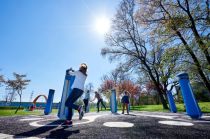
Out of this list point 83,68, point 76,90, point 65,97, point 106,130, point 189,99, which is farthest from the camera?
point 65,97

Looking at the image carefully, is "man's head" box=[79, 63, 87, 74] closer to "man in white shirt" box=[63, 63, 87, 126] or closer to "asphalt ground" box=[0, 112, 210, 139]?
"man in white shirt" box=[63, 63, 87, 126]

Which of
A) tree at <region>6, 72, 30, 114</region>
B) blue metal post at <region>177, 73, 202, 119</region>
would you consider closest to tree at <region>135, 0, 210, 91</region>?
blue metal post at <region>177, 73, 202, 119</region>

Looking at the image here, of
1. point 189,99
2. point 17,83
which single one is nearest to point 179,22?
point 189,99

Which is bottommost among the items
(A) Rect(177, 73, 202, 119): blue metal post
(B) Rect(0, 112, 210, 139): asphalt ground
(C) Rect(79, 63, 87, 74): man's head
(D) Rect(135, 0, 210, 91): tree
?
(B) Rect(0, 112, 210, 139): asphalt ground

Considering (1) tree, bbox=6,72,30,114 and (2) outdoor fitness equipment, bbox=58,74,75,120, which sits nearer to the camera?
(2) outdoor fitness equipment, bbox=58,74,75,120

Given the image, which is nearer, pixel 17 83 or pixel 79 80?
pixel 79 80

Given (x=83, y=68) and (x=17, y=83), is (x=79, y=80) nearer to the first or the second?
(x=83, y=68)

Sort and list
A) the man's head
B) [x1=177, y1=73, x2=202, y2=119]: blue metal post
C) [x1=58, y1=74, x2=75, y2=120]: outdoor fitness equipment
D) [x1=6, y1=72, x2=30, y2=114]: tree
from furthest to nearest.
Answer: [x1=6, y1=72, x2=30, y2=114]: tree < [x1=58, y1=74, x2=75, y2=120]: outdoor fitness equipment < [x1=177, y1=73, x2=202, y2=119]: blue metal post < the man's head

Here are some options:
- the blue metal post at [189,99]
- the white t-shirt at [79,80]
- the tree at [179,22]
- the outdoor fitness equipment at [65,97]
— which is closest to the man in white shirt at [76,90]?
the white t-shirt at [79,80]

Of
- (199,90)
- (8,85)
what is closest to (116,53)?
(199,90)

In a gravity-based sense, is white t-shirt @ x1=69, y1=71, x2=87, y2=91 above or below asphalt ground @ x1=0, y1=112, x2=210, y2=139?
above

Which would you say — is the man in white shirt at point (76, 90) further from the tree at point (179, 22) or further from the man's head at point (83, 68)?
the tree at point (179, 22)

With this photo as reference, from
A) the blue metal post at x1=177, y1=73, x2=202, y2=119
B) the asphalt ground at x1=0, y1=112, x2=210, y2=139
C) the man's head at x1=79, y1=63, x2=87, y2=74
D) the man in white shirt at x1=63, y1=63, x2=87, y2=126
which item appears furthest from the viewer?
the blue metal post at x1=177, y1=73, x2=202, y2=119

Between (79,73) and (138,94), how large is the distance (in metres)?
54.4
